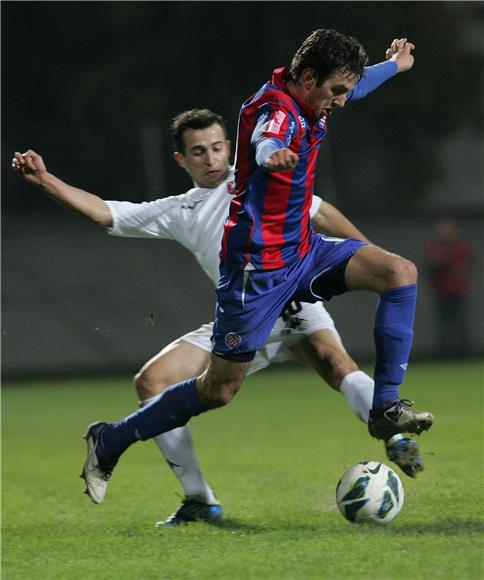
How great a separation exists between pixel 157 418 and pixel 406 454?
1258 millimetres

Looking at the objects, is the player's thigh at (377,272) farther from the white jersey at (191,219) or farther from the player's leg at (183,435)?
the player's leg at (183,435)

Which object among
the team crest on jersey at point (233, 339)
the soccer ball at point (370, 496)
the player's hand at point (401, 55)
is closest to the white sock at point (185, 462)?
the team crest on jersey at point (233, 339)

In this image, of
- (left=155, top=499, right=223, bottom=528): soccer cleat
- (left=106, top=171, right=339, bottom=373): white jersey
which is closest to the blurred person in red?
(left=106, top=171, right=339, bottom=373): white jersey

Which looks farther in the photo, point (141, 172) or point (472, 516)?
point (141, 172)

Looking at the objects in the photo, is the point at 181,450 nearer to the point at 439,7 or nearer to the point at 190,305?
the point at 190,305

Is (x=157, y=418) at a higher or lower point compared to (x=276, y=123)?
lower

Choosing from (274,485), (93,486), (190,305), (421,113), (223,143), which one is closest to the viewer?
(93,486)

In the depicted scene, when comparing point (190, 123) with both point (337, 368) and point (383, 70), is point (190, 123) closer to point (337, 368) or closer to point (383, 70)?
point (383, 70)

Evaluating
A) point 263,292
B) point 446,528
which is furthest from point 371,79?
point 446,528

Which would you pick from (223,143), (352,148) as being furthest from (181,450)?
(352,148)

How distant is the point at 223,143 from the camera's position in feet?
23.2

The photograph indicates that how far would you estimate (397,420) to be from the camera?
5.76 m

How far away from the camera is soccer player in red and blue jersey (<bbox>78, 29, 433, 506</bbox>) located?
5848mm

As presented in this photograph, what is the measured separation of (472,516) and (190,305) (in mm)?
12890
